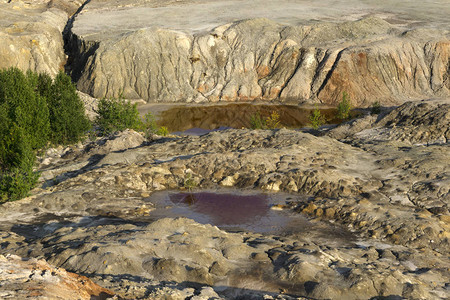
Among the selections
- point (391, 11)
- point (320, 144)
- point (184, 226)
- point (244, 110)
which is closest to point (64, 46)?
point (244, 110)

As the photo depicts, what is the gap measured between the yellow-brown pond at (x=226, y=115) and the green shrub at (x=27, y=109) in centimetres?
1297

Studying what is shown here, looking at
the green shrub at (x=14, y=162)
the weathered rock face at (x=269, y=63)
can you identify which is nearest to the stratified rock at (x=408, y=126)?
the weathered rock face at (x=269, y=63)

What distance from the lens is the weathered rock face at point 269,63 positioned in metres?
39.9

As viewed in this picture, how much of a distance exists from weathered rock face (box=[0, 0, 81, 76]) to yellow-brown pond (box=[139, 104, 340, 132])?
1145 cm

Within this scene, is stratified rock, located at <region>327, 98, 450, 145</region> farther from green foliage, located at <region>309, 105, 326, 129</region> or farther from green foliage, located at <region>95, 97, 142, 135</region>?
green foliage, located at <region>95, 97, 142, 135</region>

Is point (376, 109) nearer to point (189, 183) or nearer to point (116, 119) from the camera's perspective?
point (116, 119)

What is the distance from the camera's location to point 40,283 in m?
7.92

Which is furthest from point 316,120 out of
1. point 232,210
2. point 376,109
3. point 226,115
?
point 232,210

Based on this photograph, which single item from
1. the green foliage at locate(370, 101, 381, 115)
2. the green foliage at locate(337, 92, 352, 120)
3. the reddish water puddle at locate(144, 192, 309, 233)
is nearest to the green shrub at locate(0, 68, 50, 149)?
the reddish water puddle at locate(144, 192, 309, 233)

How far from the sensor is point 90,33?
45.7m

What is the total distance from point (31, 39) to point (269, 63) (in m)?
20.8

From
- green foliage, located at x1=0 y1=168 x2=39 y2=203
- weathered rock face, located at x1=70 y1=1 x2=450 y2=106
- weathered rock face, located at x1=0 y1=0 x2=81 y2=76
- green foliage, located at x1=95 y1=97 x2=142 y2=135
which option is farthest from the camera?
weathered rock face, located at x1=0 y1=0 x2=81 y2=76

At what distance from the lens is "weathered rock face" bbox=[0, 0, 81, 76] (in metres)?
42.8

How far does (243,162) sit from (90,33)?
32230mm
